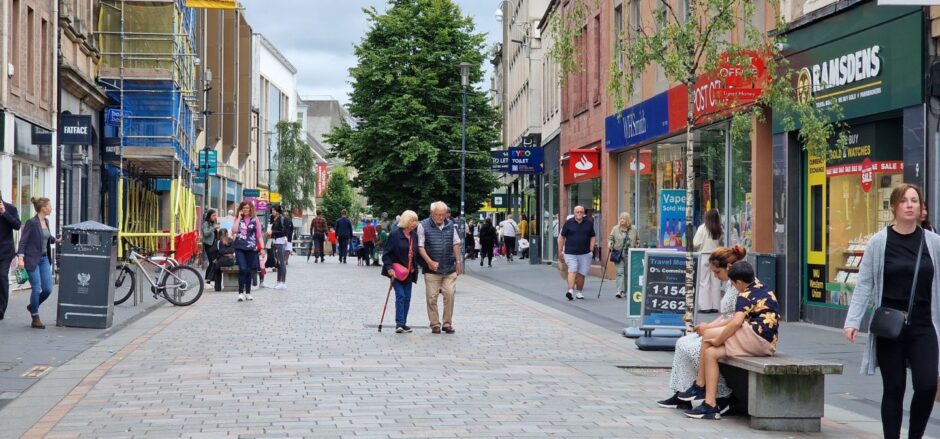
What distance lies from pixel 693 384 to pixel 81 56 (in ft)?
92.5

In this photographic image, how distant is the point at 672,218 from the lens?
25188 millimetres

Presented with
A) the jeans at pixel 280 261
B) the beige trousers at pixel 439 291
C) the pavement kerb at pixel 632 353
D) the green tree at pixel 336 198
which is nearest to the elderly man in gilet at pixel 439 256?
the beige trousers at pixel 439 291

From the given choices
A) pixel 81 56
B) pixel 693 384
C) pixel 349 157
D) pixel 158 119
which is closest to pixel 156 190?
pixel 349 157

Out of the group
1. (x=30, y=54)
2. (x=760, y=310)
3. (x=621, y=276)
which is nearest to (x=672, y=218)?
(x=621, y=276)

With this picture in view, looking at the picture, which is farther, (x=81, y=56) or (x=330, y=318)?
(x=81, y=56)

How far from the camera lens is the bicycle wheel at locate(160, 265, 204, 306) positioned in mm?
20766

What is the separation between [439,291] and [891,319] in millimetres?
9427

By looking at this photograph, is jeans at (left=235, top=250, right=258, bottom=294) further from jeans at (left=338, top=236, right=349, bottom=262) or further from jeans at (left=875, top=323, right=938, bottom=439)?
jeans at (left=338, top=236, right=349, bottom=262)

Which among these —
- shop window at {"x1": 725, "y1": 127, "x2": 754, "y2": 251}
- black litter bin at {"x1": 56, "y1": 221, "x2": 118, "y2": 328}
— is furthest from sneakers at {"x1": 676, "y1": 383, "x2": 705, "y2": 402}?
shop window at {"x1": 725, "y1": 127, "x2": 754, "y2": 251}

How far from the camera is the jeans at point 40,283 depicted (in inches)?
619

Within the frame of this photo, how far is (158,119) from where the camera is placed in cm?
3997

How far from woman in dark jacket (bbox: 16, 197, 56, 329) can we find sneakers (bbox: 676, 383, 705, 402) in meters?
9.31

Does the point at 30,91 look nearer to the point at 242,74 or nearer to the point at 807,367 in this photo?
the point at 807,367

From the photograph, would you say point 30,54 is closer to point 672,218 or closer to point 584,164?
point 672,218
